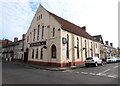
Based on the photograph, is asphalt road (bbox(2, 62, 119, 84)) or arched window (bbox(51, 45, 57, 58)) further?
arched window (bbox(51, 45, 57, 58))

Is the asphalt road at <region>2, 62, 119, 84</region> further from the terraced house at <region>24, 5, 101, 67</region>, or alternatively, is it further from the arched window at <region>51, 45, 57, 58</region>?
the arched window at <region>51, 45, 57, 58</region>

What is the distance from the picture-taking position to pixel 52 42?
18359mm

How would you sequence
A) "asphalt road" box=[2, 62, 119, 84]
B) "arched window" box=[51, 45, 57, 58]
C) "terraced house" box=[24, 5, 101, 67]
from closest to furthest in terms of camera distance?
"asphalt road" box=[2, 62, 119, 84] < "terraced house" box=[24, 5, 101, 67] < "arched window" box=[51, 45, 57, 58]

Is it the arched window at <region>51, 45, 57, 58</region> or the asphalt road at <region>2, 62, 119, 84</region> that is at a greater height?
the arched window at <region>51, 45, 57, 58</region>

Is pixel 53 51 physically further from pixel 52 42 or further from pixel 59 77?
pixel 59 77

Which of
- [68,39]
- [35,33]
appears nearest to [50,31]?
[68,39]

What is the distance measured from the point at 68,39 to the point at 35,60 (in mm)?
9332

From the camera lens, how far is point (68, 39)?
19.0 meters

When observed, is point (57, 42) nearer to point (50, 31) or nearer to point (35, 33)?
point (50, 31)

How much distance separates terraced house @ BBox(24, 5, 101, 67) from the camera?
17.2 meters

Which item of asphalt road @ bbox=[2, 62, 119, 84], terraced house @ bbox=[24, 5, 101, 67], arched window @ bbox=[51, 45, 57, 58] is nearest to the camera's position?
asphalt road @ bbox=[2, 62, 119, 84]

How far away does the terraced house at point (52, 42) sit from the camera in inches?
679

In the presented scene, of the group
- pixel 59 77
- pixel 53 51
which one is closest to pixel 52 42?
pixel 53 51

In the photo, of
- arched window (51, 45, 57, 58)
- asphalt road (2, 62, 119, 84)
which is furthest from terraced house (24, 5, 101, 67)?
asphalt road (2, 62, 119, 84)
